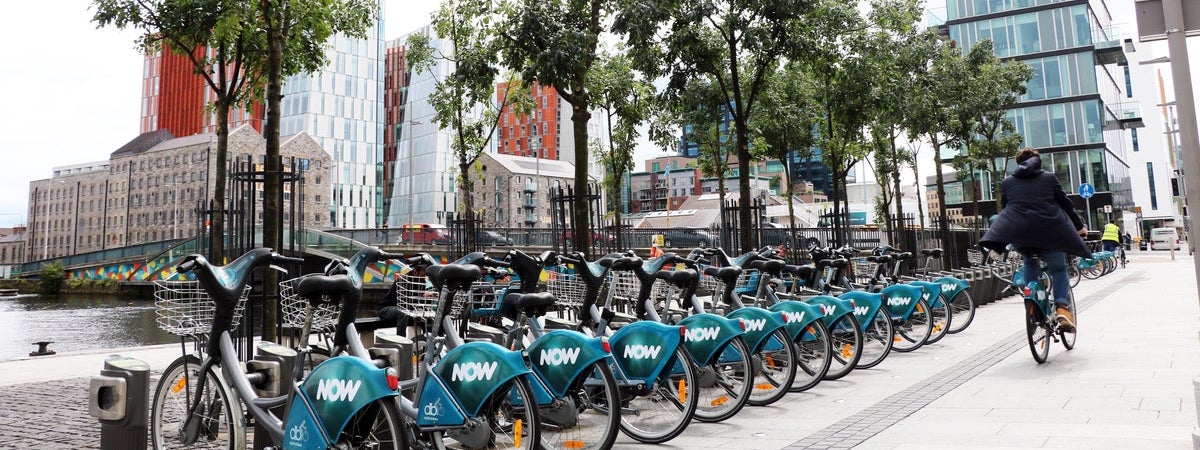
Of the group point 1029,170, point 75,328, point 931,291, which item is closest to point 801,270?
point 931,291

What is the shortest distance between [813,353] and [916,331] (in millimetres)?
2865

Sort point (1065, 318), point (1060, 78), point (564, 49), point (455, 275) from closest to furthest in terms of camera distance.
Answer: point (455, 275)
point (1065, 318)
point (564, 49)
point (1060, 78)

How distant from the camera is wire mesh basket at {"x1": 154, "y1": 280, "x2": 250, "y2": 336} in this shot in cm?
439

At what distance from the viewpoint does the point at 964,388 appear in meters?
6.55

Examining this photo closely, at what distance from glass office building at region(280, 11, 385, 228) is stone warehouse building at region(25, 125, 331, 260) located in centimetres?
223

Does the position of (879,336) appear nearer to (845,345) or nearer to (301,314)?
(845,345)

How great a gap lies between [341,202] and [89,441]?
81.7m

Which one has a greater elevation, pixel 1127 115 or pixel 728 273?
pixel 1127 115

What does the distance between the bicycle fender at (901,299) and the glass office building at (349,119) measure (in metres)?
77.2

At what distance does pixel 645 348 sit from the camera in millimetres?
4887

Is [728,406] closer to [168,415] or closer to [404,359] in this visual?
[404,359]

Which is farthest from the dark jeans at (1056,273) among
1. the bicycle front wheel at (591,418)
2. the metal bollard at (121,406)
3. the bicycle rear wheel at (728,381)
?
the metal bollard at (121,406)

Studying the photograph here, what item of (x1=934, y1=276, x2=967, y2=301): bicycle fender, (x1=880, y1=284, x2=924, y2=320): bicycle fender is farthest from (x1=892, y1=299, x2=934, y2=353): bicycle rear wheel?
(x1=934, y1=276, x2=967, y2=301): bicycle fender

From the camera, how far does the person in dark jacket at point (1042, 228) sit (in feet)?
23.2
